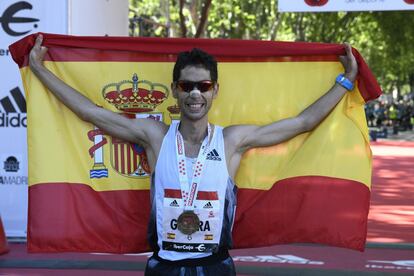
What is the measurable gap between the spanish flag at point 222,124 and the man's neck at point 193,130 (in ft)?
2.02

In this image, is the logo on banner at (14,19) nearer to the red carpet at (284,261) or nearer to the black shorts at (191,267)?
the red carpet at (284,261)

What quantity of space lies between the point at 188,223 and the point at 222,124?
1.04 metres

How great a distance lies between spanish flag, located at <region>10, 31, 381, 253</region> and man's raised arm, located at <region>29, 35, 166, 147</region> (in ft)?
0.32

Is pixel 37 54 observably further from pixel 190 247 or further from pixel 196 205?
pixel 190 247

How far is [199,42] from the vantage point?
4.70 meters

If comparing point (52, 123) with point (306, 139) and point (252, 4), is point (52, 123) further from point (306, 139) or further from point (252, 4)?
point (252, 4)

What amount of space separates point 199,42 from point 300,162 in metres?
0.99

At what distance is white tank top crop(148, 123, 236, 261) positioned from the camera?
12.9 feet

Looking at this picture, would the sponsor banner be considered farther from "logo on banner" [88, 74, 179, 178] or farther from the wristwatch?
the wristwatch

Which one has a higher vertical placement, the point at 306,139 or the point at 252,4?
the point at 252,4

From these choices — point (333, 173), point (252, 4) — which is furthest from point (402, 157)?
point (333, 173)

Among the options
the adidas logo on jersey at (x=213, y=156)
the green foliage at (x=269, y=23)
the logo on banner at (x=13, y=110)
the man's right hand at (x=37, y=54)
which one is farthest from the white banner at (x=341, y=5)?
the green foliage at (x=269, y=23)

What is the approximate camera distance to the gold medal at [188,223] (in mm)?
3928

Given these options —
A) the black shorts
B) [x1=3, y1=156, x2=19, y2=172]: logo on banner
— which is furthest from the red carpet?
the black shorts
